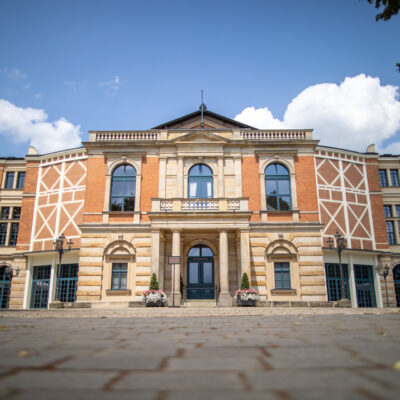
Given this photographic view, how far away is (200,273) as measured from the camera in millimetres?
21750

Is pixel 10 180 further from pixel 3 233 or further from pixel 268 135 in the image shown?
pixel 268 135

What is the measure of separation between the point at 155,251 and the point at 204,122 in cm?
1314

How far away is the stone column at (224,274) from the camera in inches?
730

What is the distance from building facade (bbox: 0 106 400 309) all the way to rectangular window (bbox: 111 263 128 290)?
6 cm

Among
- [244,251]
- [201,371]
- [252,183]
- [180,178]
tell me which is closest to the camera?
[201,371]

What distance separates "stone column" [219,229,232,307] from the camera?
1853 centimetres

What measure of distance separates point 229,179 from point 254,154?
7.66ft

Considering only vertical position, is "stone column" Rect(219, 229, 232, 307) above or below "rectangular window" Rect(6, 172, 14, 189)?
below

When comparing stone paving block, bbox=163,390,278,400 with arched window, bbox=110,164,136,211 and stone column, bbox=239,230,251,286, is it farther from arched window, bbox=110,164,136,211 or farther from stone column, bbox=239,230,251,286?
arched window, bbox=110,164,136,211

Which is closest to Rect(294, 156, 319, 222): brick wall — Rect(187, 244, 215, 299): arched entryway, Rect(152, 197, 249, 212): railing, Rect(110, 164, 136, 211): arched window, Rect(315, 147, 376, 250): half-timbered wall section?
Rect(152, 197, 249, 212): railing

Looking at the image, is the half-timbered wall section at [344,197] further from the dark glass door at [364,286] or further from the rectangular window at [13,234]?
the rectangular window at [13,234]

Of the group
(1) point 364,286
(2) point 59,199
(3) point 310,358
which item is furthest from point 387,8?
(2) point 59,199

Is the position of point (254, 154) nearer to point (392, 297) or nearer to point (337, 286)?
point (337, 286)

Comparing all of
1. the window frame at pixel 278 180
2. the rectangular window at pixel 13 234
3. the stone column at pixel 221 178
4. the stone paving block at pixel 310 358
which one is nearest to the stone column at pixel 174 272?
the stone column at pixel 221 178
